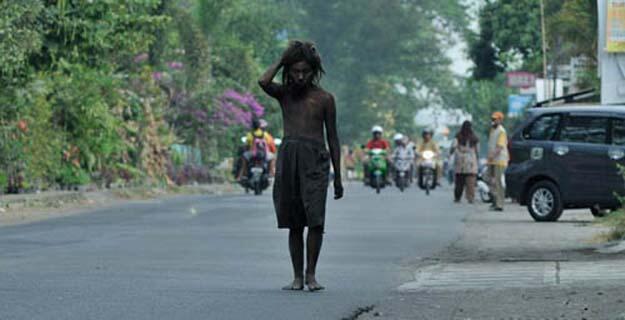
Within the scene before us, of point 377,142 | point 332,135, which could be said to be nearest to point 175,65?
point 377,142

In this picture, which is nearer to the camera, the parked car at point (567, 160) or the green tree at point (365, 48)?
the parked car at point (567, 160)

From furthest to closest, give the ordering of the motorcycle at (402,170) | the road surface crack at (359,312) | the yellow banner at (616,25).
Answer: the motorcycle at (402,170) → the yellow banner at (616,25) → the road surface crack at (359,312)

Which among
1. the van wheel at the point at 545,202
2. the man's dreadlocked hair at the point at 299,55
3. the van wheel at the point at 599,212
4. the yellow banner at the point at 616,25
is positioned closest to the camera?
the man's dreadlocked hair at the point at 299,55

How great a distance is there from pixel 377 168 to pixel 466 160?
10126 mm

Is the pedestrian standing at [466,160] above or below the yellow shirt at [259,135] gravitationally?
below

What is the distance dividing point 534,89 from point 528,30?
14.3 ft

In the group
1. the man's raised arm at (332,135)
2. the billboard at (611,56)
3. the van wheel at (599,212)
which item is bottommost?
the van wheel at (599,212)

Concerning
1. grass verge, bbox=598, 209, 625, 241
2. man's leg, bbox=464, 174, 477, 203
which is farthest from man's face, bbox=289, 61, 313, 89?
man's leg, bbox=464, 174, 477, 203

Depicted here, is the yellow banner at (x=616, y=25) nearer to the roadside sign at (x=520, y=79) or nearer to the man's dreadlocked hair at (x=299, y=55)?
the man's dreadlocked hair at (x=299, y=55)

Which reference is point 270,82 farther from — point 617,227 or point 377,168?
point 377,168

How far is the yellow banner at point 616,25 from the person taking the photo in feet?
65.6

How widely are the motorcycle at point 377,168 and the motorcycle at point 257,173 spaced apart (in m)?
4.75

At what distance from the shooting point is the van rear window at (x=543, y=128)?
25516 mm

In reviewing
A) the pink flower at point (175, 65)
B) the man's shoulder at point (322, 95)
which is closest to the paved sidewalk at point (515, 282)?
the man's shoulder at point (322, 95)
